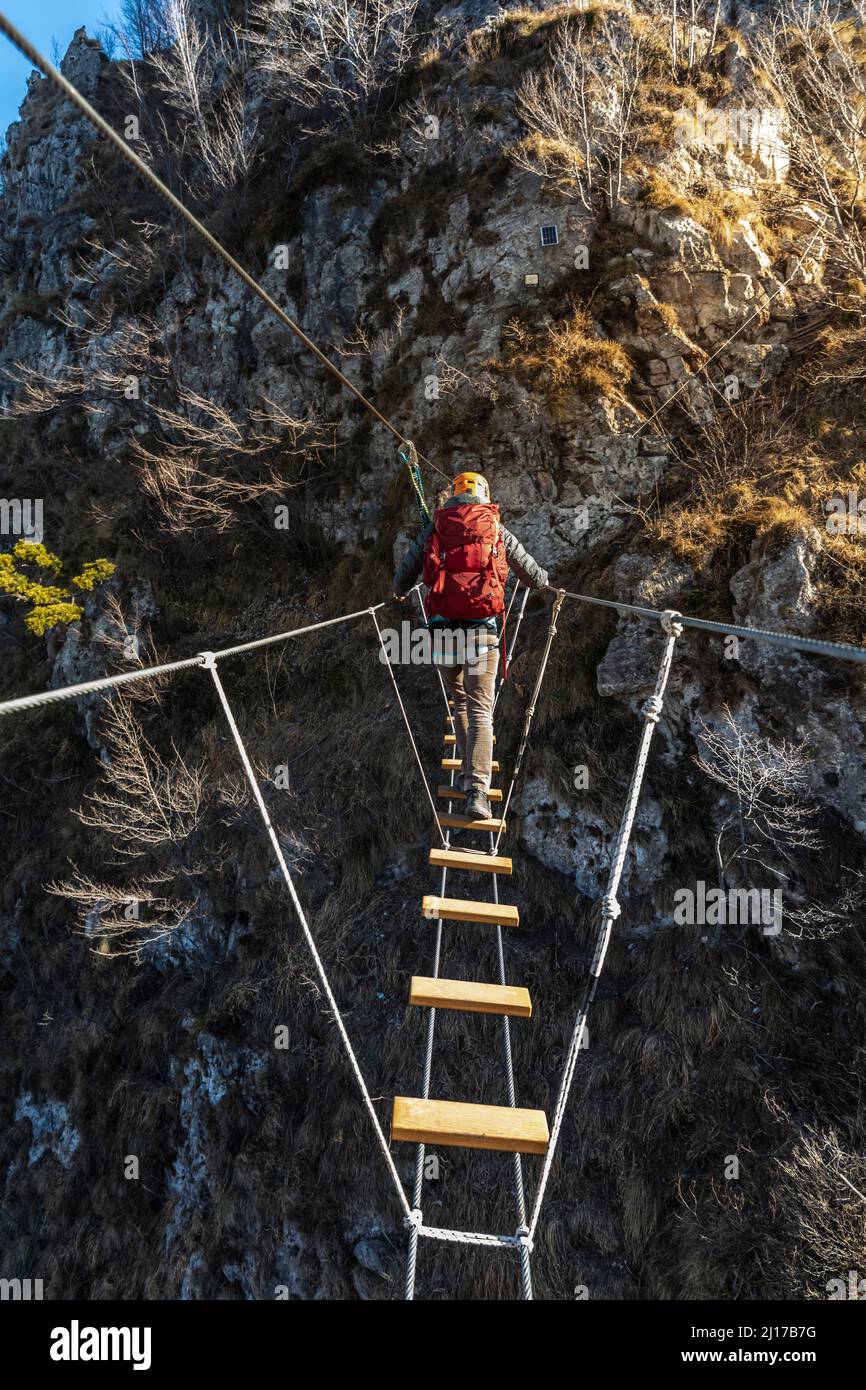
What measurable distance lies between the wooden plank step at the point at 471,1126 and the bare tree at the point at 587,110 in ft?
32.4

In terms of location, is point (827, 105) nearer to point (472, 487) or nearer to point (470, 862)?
point (472, 487)

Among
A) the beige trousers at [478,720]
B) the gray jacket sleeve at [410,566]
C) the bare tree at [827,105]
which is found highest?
the bare tree at [827,105]

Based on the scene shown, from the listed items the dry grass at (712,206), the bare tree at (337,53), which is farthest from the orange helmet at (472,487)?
the bare tree at (337,53)

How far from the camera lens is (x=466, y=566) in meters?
4.70

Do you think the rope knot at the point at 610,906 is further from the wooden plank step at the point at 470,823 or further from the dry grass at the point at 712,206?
the dry grass at the point at 712,206

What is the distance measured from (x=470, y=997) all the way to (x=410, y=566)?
3.38 metres

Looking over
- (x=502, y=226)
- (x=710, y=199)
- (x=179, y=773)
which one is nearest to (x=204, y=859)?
(x=179, y=773)

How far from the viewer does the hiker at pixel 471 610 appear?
15.4 ft

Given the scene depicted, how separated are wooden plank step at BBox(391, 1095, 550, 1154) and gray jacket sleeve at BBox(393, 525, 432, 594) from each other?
3591 mm

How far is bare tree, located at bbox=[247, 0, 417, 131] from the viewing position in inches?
474

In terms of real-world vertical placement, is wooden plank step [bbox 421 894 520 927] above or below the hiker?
below

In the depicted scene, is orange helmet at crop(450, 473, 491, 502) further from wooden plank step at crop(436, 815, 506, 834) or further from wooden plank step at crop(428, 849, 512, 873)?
wooden plank step at crop(428, 849, 512, 873)

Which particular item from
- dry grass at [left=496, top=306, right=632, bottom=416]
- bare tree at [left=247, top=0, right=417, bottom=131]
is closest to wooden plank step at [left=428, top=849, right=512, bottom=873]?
dry grass at [left=496, top=306, right=632, bottom=416]
